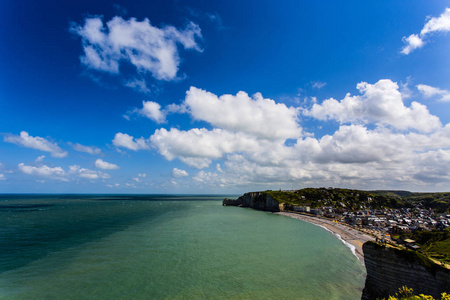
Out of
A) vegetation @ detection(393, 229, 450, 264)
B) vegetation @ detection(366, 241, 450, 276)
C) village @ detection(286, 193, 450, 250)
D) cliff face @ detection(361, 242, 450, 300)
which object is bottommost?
village @ detection(286, 193, 450, 250)

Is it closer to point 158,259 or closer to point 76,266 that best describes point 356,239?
point 158,259

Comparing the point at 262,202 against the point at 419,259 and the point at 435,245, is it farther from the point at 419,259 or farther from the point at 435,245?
the point at 419,259

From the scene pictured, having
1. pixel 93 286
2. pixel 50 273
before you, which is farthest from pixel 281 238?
pixel 50 273

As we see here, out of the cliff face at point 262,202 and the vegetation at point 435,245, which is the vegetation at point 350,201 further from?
the vegetation at point 435,245

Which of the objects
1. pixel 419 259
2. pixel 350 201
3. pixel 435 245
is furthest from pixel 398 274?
pixel 350 201

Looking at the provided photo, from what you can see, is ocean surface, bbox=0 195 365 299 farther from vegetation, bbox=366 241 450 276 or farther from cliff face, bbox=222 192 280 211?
cliff face, bbox=222 192 280 211

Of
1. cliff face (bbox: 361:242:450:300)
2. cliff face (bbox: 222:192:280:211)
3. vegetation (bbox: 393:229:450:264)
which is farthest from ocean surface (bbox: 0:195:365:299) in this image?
cliff face (bbox: 222:192:280:211)

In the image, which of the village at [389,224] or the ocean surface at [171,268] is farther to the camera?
the village at [389,224]

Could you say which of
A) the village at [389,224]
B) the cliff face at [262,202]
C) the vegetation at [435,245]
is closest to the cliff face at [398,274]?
the village at [389,224]
